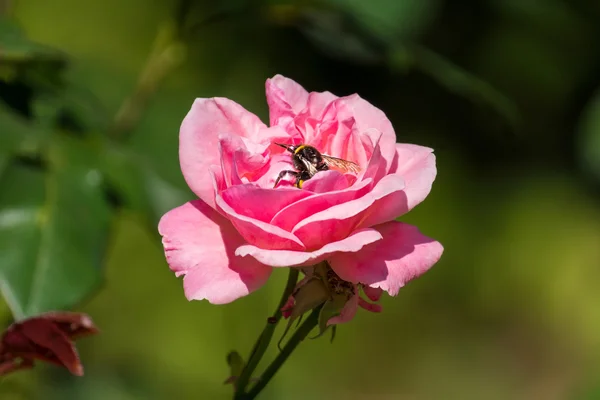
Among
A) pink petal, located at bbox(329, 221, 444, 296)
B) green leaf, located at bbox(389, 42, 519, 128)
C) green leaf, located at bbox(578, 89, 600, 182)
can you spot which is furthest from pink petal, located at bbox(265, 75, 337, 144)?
green leaf, located at bbox(578, 89, 600, 182)

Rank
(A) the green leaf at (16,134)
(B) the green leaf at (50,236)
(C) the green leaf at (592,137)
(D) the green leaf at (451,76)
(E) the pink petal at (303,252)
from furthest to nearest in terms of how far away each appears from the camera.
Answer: (C) the green leaf at (592,137) < (D) the green leaf at (451,76) < (A) the green leaf at (16,134) < (B) the green leaf at (50,236) < (E) the pink petal at (303,252)

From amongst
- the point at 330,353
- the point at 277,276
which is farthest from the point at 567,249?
the point at 277,276

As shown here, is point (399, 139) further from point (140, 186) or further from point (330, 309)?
Answer: point (330, 309)

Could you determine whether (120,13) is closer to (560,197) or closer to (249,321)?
(249,321)

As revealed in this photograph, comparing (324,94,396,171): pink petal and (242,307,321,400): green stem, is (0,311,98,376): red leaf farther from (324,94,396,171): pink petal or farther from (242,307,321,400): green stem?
(324,94,396,171): pink petal

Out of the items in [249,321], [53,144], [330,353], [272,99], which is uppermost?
[272,99]

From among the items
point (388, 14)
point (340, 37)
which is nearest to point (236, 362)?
point (340, 37)

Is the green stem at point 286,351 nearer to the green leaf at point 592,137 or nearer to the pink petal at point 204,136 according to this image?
the pink petal at point 204,136

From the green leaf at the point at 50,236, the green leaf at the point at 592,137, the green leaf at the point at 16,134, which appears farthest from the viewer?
the green leaf at the point at 592,137

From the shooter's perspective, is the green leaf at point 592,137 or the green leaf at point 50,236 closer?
the green leaf at point 50,236

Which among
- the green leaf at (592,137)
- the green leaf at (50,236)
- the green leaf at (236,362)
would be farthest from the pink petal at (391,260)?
the green leaf at (592,137)
